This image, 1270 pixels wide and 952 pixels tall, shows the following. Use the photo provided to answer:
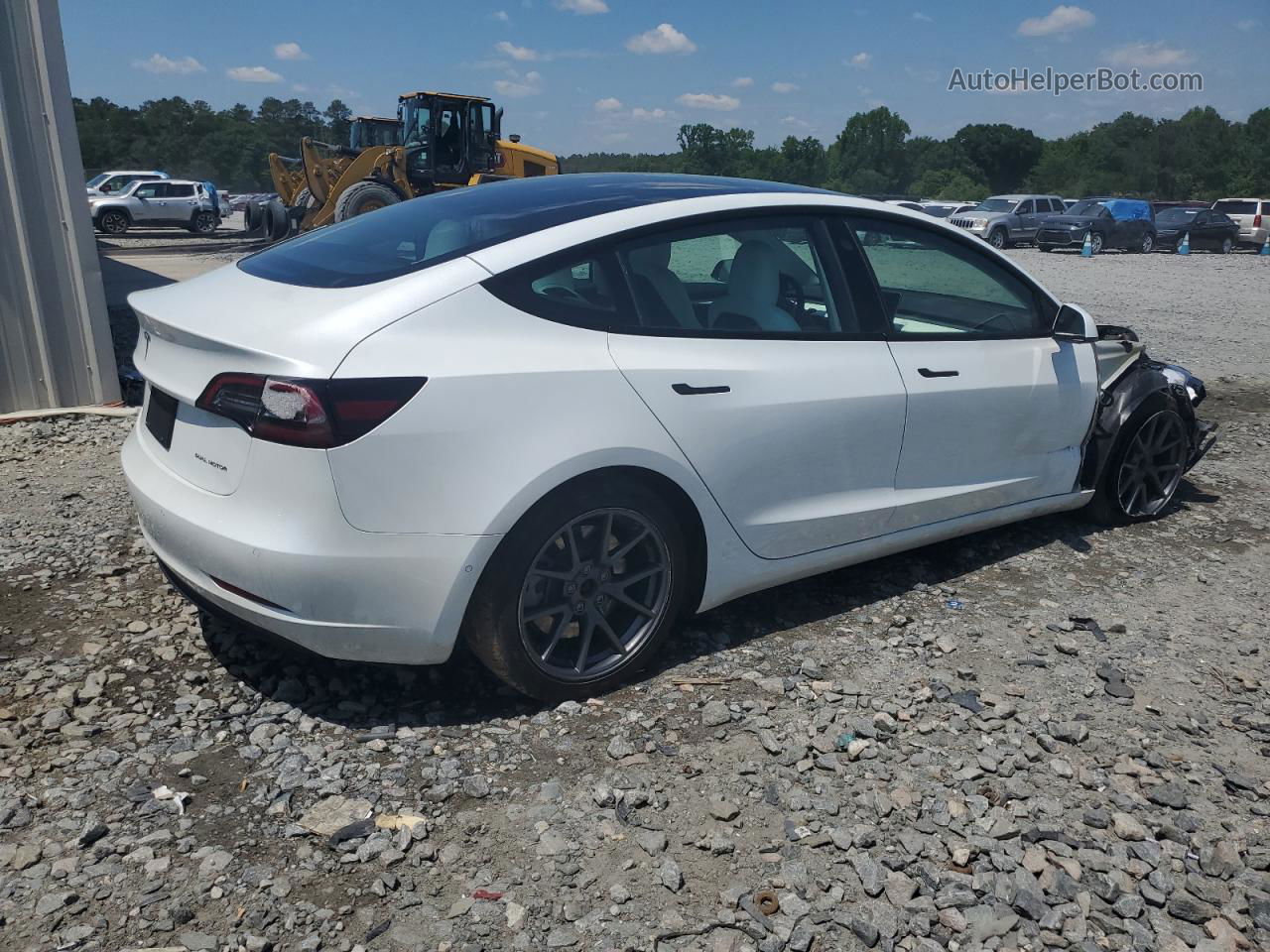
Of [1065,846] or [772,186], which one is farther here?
[772,186]

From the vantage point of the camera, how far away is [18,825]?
8.86ft

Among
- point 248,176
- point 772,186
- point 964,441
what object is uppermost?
point 772,186

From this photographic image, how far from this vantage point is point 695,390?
334cm

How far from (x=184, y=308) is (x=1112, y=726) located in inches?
131

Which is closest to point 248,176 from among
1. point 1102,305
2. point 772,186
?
point 1102,305

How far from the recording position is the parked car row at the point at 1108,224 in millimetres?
30172

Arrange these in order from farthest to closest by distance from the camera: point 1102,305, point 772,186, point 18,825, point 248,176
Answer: point 248,176
point 1102,305
point 772,186
point 18,825

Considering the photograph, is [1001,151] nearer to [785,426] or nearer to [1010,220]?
[1010,220]

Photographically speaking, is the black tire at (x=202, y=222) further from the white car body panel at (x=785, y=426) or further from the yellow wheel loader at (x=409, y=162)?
the white car body panel at (x=785, y=426)

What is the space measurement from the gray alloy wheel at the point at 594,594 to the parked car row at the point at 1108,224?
94.8 ft

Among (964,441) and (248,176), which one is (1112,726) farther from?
(248,176)

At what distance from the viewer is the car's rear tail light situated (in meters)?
2.72

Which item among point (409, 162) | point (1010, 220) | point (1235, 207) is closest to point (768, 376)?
point (409, 162)

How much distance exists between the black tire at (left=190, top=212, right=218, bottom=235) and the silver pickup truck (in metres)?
24.4
